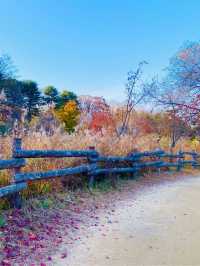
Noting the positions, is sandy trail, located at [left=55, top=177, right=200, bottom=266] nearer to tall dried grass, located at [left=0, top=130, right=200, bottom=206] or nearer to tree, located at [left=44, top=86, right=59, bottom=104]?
tall dried grass, located at [left=0, top=130, right=200, bottom=206]

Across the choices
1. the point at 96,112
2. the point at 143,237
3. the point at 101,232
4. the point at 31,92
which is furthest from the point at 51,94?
the point at 143,237

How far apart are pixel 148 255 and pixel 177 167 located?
10696mm

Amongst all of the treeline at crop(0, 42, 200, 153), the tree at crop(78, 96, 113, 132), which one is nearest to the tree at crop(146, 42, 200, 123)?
the treeline at crop(0, 42, 200, 153)

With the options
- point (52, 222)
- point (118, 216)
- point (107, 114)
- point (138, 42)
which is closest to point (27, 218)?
point (52, 222)

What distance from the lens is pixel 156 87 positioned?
20.5 m

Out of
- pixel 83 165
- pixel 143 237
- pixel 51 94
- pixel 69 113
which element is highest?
pixel 51 94

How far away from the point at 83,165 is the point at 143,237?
3.02 m

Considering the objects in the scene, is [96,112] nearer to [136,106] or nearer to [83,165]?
[136,106]

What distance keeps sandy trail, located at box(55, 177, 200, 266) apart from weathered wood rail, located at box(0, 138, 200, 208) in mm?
1214

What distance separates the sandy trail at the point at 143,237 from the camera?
3705 millimetres

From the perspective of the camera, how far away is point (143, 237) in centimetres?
455

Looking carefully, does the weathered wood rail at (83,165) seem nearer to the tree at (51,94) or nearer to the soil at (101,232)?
the soil at (101,232)

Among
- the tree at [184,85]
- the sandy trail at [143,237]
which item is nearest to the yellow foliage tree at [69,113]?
the tree at [184,85]

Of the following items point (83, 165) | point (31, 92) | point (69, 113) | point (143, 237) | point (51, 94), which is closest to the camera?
point (143, 237)
